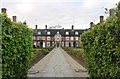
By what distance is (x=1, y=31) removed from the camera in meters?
7.97

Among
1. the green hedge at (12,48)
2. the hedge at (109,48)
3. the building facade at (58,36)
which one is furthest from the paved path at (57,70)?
the building facade at (58,36)

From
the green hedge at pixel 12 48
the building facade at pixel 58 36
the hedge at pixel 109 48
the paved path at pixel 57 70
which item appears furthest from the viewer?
the building facade at pixel 58 36

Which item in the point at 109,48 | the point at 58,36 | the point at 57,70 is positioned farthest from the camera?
the point at 58,36

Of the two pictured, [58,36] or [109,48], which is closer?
[109,48]

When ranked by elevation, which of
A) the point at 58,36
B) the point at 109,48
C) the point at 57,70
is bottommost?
the point at 57,70

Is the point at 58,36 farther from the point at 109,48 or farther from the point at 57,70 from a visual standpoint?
the point at 109,48

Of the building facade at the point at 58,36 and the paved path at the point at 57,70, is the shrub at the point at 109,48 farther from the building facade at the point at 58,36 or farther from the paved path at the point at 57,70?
the building facade at the point at 58,36

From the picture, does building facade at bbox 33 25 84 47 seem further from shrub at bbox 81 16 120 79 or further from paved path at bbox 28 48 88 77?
shrub at bbox 81 16 120 79

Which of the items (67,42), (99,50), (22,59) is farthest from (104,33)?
(67,42)

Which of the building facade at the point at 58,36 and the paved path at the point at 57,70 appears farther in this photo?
the building facade at the point at 58,36

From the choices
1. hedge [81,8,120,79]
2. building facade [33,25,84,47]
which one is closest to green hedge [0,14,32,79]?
hedge [81,8,120,79]

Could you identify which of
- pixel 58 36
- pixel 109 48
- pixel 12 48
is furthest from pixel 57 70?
pixel 58 36

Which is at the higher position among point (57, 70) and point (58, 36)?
point (58, 36)

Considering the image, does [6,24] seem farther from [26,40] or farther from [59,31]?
[59,31]
